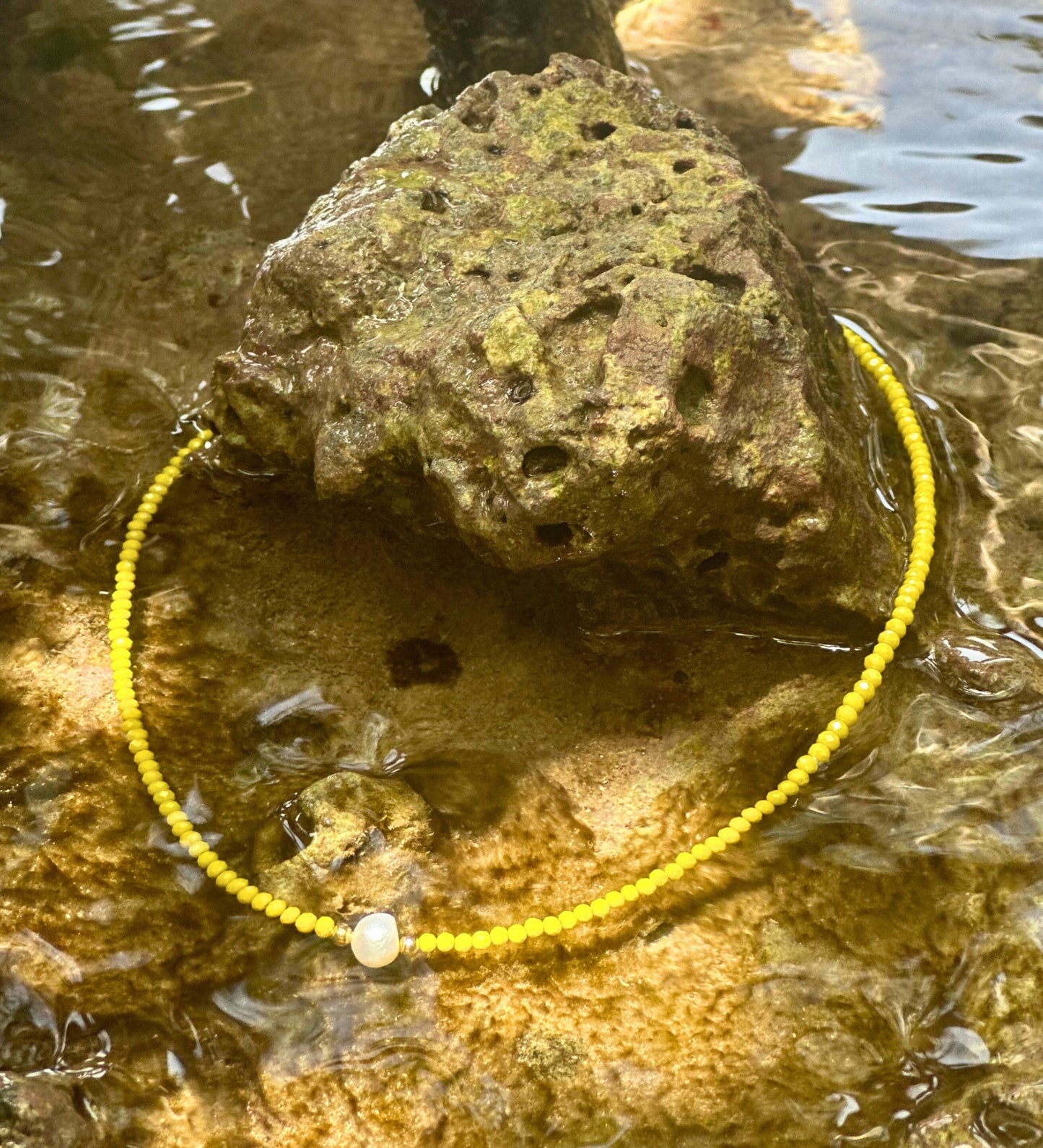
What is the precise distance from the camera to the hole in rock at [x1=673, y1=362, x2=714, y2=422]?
251cm

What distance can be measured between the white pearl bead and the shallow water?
60 millimetres

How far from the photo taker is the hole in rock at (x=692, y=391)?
2508 mm

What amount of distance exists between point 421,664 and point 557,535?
650mm

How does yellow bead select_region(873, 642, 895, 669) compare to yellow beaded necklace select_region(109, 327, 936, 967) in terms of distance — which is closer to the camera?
yellow beaded necklace select_region(109, 327, 936, 967)

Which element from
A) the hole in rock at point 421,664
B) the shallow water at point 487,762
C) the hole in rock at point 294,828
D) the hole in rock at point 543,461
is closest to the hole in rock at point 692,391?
the hole in rock at point 543,461

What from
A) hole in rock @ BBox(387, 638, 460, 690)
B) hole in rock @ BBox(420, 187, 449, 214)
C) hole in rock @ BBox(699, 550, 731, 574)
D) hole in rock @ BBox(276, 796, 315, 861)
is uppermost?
hole in rock @ BBox(420, 187, 449, 214)

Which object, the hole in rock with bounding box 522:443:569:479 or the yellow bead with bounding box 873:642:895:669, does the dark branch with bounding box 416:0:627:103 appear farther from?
the yellow bead with bounding box 873:642:895:669

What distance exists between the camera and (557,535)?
8.36 feet

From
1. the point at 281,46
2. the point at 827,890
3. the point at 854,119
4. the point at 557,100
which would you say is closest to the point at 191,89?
the point at 281,46

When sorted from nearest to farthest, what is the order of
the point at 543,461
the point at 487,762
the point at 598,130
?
1. the point at 543,461
2. the point at 487,762
3. the point at 598,130

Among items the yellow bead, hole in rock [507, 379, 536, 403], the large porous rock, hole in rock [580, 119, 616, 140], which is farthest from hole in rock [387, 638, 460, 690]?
hole in rock [580, 119, 616, 140]

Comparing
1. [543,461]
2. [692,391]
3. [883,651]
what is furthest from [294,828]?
[883,651]

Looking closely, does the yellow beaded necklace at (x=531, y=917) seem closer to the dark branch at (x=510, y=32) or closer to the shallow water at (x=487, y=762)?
the shallow water at (x=487, y=762)

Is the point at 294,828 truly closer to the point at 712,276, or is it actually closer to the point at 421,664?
the point at 421,664
